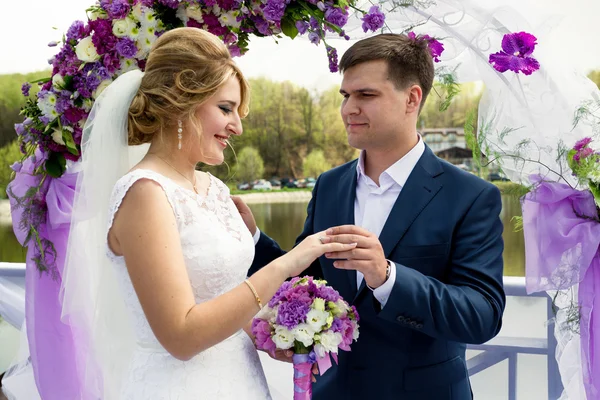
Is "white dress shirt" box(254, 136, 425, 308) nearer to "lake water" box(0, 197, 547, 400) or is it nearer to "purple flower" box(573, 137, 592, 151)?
"purple flower" box(573, 137, 592, 151)

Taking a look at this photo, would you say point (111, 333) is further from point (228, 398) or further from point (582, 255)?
point (582, 255)

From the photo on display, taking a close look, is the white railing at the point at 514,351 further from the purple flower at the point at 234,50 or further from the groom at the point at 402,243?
the purple flower at the point at 234,50

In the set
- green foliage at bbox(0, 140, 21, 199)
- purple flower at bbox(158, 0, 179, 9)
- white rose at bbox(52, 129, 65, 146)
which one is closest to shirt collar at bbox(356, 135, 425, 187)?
purple flower at bbox(158, 0, 179, 9)

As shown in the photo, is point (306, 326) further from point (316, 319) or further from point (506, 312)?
point (506, 312)

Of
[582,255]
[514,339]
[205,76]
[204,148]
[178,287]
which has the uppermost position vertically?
[205,76]

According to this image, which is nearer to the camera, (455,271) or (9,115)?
(455,271)

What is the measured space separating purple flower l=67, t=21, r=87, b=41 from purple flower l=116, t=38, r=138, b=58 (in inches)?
9.5

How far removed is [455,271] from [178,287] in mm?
878

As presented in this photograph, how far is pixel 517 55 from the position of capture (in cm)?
224

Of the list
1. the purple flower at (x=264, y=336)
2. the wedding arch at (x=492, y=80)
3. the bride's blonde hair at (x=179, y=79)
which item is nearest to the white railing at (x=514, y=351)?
the wedding arch at (x=492, y=80)

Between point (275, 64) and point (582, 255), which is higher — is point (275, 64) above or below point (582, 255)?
above

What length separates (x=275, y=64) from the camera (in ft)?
23.5

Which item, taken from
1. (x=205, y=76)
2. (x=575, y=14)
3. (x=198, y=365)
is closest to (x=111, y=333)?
(x=198, y=365)

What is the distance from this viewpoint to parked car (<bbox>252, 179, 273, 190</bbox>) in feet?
22.5
